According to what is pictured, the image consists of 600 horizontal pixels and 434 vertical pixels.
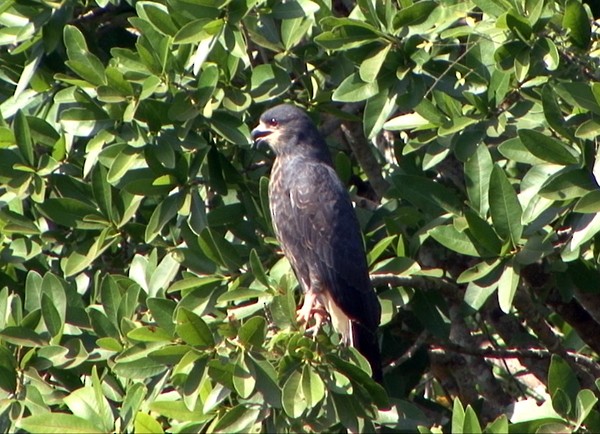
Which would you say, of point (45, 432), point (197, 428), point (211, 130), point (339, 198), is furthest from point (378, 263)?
point (45, 432)

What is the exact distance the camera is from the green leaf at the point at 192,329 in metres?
4.29

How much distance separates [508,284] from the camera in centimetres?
467

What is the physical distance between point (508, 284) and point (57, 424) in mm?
1828

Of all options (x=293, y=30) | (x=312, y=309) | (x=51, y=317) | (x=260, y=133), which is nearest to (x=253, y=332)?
(x=51, y=317)

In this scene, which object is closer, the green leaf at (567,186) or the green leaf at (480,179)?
the green leaf at (567,186)

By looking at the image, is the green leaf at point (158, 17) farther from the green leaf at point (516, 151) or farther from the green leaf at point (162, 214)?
the green leaf at point (516, 151)

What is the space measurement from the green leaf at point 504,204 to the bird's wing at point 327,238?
0.84 meters

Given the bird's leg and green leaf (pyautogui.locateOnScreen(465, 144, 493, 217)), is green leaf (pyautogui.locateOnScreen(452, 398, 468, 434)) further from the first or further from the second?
the bird's leg

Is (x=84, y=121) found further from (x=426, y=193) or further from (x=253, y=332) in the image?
(x=426, y=193)

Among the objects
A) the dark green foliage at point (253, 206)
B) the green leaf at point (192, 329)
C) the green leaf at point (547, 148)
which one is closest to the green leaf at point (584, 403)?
the dark green foliage at point (253, 206)

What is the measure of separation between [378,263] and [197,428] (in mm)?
1288

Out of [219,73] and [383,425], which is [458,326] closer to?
[383,425]

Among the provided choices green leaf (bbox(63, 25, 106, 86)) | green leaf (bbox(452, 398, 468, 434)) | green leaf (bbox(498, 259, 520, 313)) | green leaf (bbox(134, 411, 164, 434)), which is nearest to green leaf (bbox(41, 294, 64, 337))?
green leaf (bbox(134, 411, 164, 434))

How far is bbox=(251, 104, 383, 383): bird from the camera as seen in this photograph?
536 cm
